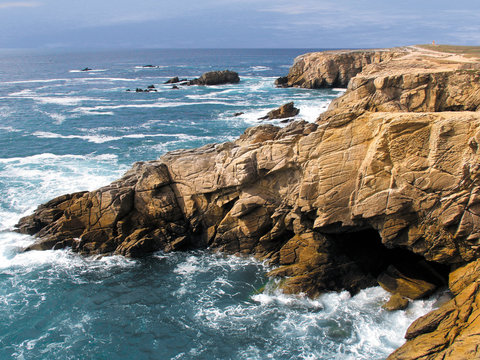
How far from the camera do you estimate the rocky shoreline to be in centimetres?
1914

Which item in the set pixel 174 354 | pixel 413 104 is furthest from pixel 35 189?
pixel 413 104

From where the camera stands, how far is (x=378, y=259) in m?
24.3

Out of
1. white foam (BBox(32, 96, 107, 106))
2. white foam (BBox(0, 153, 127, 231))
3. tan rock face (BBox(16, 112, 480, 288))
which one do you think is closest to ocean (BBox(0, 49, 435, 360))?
white foam (BBox(0, 153, 127, 231))

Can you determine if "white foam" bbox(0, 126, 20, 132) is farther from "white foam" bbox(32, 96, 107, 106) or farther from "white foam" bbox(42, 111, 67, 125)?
"white foam" bbox(32, 96, 107, 106)

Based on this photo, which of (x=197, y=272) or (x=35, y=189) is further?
(x=35, y=189)

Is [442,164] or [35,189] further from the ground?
[442,164]

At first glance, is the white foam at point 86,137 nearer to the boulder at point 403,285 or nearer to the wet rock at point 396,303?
the boulder at point 403,285

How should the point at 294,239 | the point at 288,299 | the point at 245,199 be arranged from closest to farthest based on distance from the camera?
the point at 288,299 < the point at 294,239 < the point at 245,199

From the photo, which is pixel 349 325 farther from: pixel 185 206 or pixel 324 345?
pixel 185 206

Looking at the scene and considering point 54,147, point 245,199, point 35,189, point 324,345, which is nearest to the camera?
point 324,345

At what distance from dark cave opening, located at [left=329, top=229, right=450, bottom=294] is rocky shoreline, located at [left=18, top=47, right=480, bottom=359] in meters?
0.08

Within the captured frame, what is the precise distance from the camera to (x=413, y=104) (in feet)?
85.1

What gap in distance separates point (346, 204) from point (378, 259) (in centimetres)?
458

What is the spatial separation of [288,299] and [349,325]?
11.7ft
